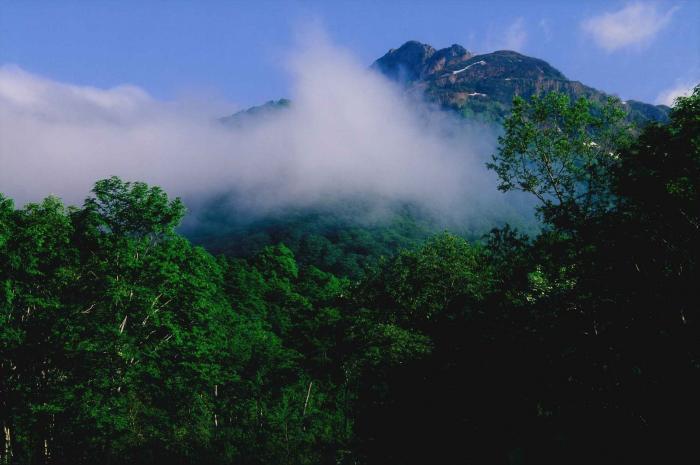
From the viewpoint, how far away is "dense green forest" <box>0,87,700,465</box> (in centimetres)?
1709

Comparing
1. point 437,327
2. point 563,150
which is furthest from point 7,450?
point 563,150

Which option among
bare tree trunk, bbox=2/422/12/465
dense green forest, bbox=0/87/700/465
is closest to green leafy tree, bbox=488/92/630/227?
dense green forest, bbox=0/87/700/465

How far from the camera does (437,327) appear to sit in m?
29.0

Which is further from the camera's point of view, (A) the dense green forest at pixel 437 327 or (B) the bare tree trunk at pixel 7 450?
(B) the bare tree trunk at pixel 7 450

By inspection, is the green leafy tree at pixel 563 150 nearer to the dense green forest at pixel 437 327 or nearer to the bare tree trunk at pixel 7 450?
the dense green forest at pixel 437 327

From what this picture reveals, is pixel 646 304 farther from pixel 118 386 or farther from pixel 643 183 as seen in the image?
pixel 118 386

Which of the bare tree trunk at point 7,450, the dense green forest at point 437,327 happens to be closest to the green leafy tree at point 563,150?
the dense green forest at point 437,327

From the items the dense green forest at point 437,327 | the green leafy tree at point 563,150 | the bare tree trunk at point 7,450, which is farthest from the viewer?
the bare tree trunk at point 7,450

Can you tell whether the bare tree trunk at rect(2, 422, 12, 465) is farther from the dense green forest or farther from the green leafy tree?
the green leafy tree

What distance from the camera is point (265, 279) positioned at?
80.6 metres

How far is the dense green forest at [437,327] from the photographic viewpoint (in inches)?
673

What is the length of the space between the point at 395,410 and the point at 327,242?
142 meters

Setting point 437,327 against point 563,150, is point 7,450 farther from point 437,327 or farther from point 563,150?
point 563,150

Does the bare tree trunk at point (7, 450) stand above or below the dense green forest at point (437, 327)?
below
